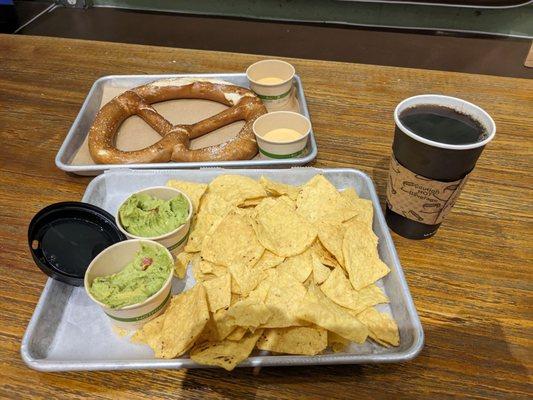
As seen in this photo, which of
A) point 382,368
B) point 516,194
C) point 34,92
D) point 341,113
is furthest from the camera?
point 34,92

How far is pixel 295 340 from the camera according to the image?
2.94 feet

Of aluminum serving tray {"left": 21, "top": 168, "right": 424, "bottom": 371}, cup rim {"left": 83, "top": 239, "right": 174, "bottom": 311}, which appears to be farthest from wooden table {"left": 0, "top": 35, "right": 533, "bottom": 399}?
cup rim {"left": 83, "top": 239, "right": 174, "bottom": 311}

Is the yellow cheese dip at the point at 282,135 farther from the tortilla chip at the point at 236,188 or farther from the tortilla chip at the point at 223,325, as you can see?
the tortilla chip at the point at 223,325

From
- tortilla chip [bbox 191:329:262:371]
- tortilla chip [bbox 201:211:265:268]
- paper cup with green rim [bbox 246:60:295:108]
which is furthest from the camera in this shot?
paper cup with green rim [bbox 246:60:295:108]

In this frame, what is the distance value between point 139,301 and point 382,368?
0.55 meters

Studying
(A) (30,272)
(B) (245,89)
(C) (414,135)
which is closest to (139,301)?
(A) (30,272)

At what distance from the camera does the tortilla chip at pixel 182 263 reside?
3.52 ft

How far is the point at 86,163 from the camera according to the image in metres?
1.43

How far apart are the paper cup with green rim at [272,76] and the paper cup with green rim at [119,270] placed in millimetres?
845

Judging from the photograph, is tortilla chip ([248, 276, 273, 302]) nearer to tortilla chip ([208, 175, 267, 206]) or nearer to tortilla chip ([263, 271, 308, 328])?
tortilla chip ([263, 271, 308, 328])

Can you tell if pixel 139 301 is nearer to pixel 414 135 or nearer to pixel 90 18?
pixel 414 135

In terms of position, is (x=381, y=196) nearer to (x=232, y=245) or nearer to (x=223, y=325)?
(x=232, y=245)

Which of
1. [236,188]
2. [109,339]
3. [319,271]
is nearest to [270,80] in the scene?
[236,188]

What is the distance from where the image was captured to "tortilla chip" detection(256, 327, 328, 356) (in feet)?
2.90
